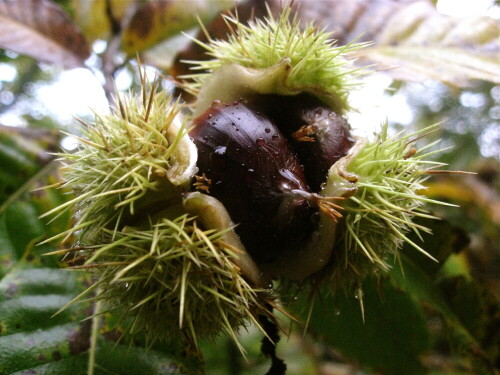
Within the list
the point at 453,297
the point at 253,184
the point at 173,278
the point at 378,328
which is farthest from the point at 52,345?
the point at 453,297

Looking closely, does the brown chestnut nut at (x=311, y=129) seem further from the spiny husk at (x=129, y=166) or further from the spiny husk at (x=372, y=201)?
the spiny husk at (x=129, y=166)

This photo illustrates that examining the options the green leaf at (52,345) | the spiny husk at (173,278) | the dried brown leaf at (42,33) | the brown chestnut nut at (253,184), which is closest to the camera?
the spiny husk at (173,278)

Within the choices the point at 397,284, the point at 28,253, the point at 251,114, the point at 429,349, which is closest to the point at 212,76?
the point at 251,114

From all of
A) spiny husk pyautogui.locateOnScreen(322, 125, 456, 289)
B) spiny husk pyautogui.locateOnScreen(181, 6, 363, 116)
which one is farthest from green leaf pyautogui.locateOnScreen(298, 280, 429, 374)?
spiny husk pyautogui.locateOnScreen(181, 6, 363, 116)

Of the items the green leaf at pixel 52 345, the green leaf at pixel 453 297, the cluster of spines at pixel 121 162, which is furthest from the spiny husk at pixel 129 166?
the green leaf at pixel 453 297

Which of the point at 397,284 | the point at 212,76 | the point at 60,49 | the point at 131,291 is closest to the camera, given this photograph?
the point at 131,291

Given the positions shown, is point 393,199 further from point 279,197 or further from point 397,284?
point 397,284
